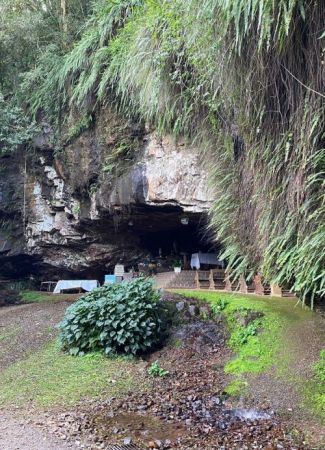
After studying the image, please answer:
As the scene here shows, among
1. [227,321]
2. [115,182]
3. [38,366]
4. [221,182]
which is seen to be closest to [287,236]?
[221,182]

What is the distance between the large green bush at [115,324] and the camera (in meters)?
6.32

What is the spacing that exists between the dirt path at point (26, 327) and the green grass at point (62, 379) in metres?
0.49

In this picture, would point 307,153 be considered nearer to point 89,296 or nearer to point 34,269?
point 89,296

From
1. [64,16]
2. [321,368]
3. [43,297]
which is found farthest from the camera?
[43,297]

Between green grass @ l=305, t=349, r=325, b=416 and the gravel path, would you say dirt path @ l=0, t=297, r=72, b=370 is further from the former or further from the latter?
green grass @ l=305, t=349, r=325, b=416

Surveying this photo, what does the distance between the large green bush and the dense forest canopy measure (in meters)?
1.88

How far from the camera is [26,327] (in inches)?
324

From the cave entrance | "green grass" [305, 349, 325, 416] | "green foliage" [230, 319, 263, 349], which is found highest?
the cave entrance

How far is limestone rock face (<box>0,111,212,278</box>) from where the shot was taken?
8.43 meters

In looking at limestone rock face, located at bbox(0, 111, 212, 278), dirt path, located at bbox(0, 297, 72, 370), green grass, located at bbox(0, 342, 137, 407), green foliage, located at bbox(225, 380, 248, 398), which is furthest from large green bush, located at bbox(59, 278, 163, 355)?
limestone rock face, located at bbox(0, 111, 212, 278)

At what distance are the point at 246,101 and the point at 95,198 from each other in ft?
21.1

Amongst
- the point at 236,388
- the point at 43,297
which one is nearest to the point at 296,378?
the point at 236,388

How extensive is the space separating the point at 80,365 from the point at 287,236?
3.64 metres

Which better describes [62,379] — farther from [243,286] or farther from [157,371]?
[243,286]
